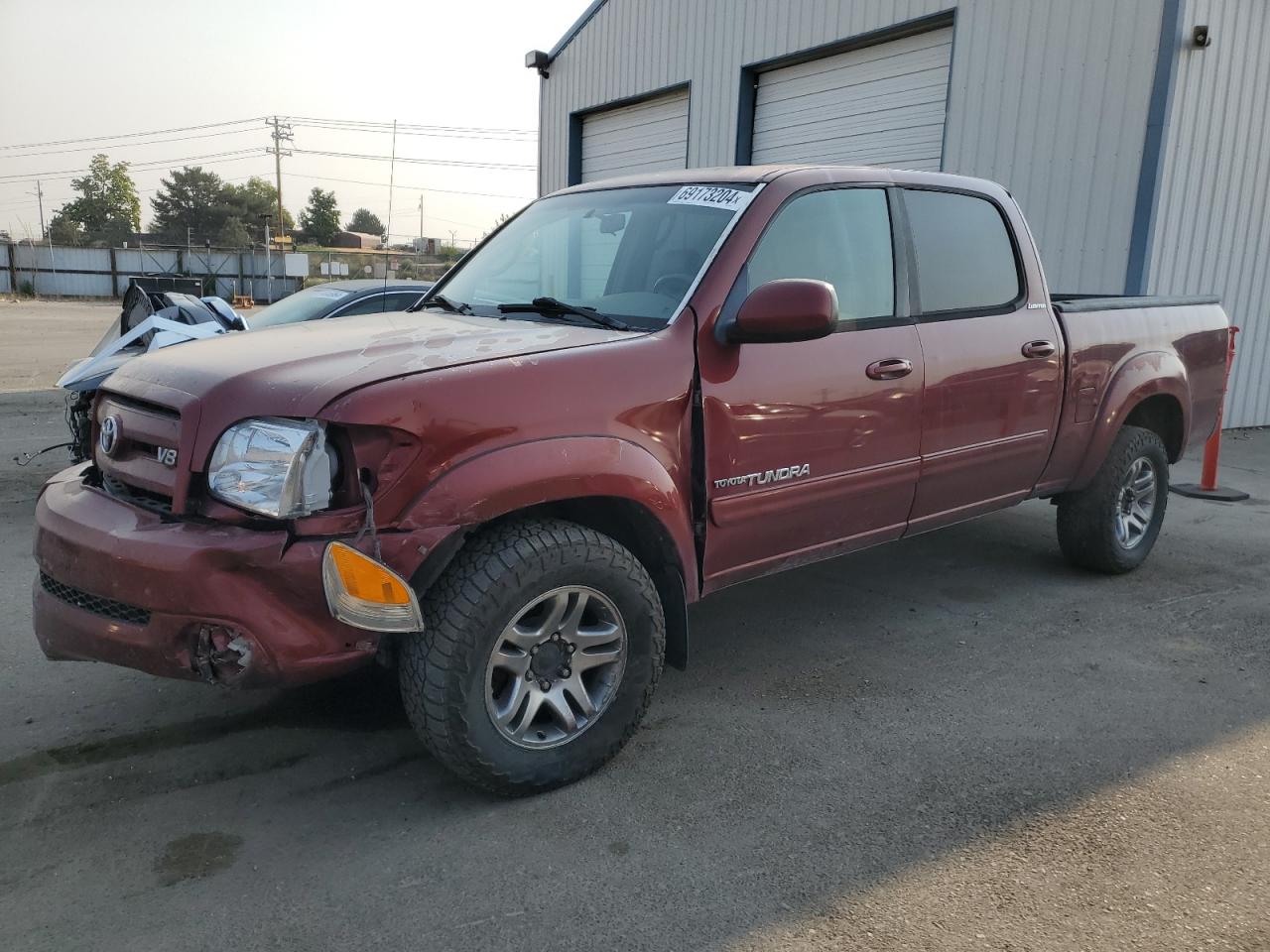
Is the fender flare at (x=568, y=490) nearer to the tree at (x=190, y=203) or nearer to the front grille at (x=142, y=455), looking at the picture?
the front grille at (x=142, y=455)

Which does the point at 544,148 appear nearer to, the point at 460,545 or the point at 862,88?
the point at 862,88

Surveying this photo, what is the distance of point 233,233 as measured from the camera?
276 feet

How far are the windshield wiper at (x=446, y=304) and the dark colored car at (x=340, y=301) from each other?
2.88 metres

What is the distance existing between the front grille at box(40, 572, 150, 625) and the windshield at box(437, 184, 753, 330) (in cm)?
161

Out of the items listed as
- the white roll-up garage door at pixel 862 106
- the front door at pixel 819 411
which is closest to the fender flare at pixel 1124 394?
the front door at pixel 819 411

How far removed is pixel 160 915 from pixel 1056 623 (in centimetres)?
365

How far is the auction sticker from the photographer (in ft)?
11.2

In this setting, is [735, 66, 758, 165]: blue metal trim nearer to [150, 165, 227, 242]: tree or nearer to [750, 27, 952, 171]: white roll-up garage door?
[750, 27, 952, 171]: white roll-up garage door

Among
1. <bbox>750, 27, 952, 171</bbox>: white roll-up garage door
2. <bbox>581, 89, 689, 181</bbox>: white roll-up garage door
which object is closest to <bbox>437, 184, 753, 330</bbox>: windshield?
<bbox>750, 27, 952, 171</bbox>: white roll-up garage door

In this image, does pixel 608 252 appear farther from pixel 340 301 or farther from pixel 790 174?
pixel 340 301

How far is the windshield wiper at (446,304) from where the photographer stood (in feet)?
12.1

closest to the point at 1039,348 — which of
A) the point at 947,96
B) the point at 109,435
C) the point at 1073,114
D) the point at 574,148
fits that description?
the point at 109,435

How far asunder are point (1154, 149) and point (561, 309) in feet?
23.8

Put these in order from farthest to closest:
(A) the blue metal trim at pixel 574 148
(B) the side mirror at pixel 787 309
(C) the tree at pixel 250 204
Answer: (C) the tree at pixel 250 204 < (A) the blue metal trim at pixel 574 148 < (B) the side mirror at pixel 787 309
